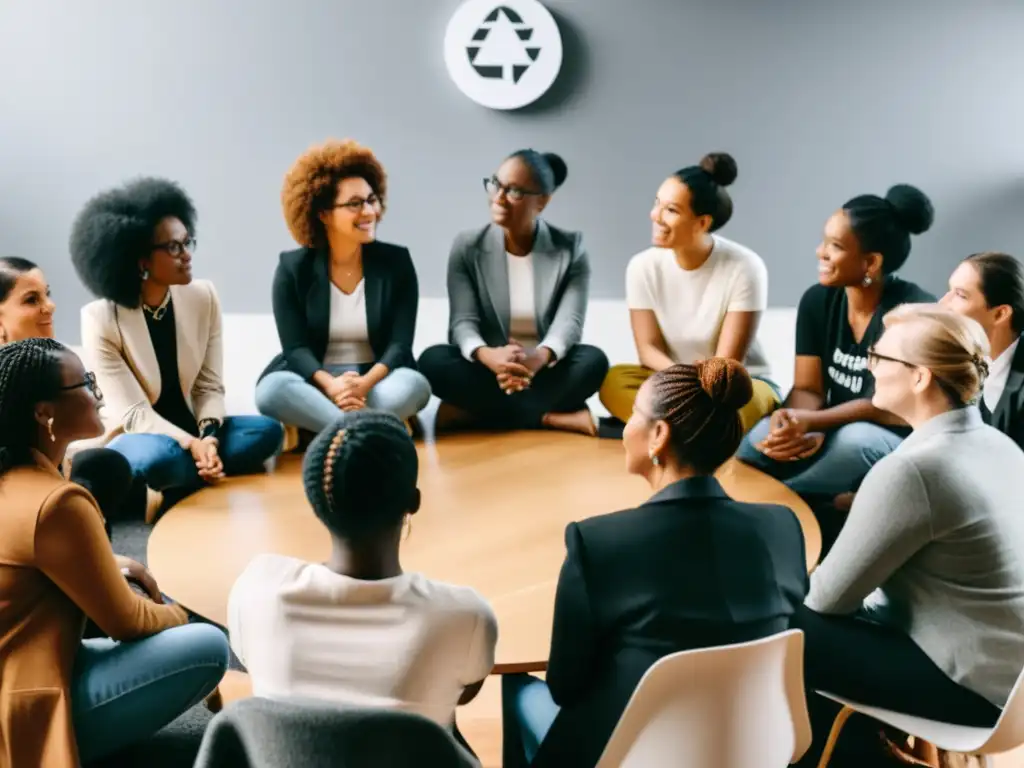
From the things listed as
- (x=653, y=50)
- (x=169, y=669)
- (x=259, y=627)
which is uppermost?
(x=653, y=50)

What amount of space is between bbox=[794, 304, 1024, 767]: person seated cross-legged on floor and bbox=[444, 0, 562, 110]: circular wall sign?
114 inches

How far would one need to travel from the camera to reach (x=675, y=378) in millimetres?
1746

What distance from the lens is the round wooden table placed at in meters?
2.13

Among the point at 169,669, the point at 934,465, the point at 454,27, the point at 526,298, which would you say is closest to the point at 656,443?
the point at 934,465

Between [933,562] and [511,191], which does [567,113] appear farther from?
[933,562]

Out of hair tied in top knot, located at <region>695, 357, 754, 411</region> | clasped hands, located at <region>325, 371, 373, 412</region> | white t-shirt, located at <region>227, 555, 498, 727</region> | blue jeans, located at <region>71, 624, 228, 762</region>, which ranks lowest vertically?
blue jeans, located at <region>71, 624, 228, 762</region>

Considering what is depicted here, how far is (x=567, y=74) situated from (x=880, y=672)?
335 centimetres

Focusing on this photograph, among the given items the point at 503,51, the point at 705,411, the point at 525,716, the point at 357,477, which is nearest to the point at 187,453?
the point at 525,716

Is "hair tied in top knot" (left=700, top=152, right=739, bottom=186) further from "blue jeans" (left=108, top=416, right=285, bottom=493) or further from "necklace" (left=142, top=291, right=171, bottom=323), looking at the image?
"necklace" (left=142, top=291, right=171, bottom=323)

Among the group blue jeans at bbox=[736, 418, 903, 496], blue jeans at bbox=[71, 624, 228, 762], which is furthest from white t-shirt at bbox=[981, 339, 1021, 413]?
blue jeans at bbox=[71, 624, 228, 762]

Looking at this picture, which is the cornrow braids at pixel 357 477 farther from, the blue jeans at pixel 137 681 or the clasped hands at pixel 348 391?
the clasped hands at pixel 348 391

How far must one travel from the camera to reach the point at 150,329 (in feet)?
10.5

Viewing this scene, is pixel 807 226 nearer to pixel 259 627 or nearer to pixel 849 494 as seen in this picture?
pixel 849 494

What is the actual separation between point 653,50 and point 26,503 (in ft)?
12.0
